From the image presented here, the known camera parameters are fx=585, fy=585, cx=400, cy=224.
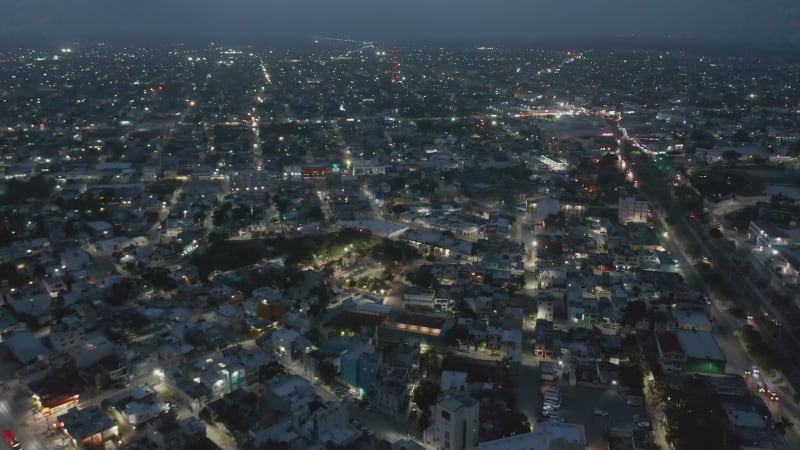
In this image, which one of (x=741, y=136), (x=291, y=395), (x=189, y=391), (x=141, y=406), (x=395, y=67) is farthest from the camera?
(x=395, y=67)

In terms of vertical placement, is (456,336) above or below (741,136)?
above

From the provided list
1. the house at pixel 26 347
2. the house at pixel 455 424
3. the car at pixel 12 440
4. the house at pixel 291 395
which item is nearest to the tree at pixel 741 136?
the house at pixel 455 424

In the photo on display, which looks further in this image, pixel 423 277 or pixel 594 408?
pixel 423 277

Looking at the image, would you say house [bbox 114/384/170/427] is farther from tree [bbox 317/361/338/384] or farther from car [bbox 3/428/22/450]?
tree [bbox 317/361/338/384]

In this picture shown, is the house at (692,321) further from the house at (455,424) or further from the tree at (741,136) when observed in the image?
the tree at (741,136)

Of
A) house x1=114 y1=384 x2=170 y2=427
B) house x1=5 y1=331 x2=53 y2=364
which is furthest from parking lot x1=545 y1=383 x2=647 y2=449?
house x1=5 y1=331 x2=53 y2=364

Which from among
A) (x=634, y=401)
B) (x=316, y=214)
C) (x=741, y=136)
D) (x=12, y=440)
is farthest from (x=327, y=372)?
(x=741, y=136)

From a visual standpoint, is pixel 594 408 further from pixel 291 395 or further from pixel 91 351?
pixel 91 351
